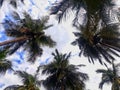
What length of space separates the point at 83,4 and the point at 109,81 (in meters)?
19.0

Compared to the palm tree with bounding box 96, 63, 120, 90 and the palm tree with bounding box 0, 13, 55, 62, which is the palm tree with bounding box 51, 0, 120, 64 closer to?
the palm tree with bounding box 0, 13, 55, 62

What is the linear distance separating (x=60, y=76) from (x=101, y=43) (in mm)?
10978

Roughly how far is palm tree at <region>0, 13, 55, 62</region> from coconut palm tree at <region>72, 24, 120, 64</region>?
263 centimetres

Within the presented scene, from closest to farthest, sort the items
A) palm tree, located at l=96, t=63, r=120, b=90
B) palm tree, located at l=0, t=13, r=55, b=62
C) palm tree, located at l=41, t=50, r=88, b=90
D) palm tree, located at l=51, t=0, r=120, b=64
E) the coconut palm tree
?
1. palm tree, located at l=51, t=0, r=120, b=64
2. the coconut palm tree
3. palm tree, located at l=0, t=13, r=55, b=62
4. palm tree, located at l=96, t=63, r=120, b=90
5. palm tree, located at l=41, t=50, r=88, b=90

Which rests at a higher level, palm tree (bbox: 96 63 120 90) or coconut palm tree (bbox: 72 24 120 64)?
coconut palm tree (bbox: 72 24 120 64)

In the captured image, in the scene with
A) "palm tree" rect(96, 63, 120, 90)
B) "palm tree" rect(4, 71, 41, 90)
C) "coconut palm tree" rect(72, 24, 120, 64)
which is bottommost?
"palm tree" rect(96, 63, 120, 90)

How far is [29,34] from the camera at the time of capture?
2267 centimetres

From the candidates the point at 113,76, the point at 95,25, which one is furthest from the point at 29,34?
the point at 113,76

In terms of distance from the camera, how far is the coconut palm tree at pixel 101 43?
1988cm

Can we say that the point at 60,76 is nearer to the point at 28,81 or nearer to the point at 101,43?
the point at 28,81

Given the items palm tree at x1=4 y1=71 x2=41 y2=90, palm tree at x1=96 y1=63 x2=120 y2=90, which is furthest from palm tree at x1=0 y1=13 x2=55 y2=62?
palm tree at x1=96 y1=63 x2=120 y2=90

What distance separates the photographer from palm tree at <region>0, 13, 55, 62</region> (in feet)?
75.0

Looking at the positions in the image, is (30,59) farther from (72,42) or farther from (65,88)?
(65,88)

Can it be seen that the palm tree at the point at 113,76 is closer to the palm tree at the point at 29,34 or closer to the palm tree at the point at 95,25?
the palm tree at the point at 95,25
